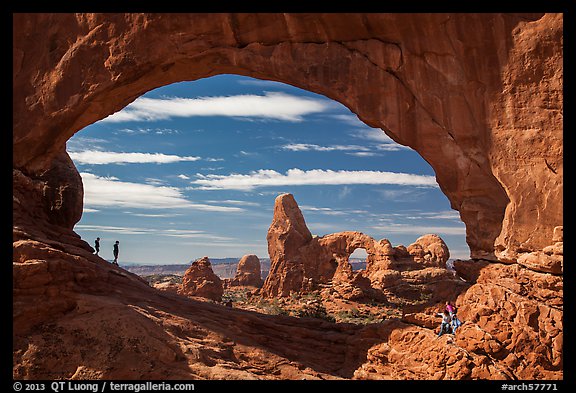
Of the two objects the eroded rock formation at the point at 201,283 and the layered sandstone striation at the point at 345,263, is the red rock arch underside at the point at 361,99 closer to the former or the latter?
the eroded rock formation at the point at 201,283

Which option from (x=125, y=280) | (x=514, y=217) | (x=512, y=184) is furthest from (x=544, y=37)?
(x=125, y=280)

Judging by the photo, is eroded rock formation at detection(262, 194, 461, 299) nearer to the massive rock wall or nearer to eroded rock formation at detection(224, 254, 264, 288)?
eroded rock formation at detection(224, 254, 264, 288)

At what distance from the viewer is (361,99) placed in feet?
38.9

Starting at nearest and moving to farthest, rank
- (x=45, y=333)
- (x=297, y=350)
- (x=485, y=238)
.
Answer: (x=45, y=333) → (x=485, y=238) → (x=297, y=350)

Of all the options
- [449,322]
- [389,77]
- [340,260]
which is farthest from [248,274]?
[389,77]

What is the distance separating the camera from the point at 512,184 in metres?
10.4

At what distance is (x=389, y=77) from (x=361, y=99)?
1016 millimetres

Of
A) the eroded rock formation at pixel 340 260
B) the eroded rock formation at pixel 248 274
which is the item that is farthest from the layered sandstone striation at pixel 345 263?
the eroded rock formation at pixel 248 274

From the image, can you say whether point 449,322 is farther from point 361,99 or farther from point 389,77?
point 389,77

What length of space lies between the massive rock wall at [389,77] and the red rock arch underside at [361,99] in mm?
33

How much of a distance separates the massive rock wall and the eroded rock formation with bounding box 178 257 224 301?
65.7 feet

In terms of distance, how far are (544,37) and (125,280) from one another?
1377 centimetres

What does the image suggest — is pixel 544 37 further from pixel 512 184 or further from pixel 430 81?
pixel 512 184

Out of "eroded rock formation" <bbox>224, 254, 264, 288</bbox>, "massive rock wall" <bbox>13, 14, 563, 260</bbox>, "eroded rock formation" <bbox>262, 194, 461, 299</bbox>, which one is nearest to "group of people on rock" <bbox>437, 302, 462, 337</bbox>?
"massive rock wall" <bbox>13, 14, 563, 260</bbox>
